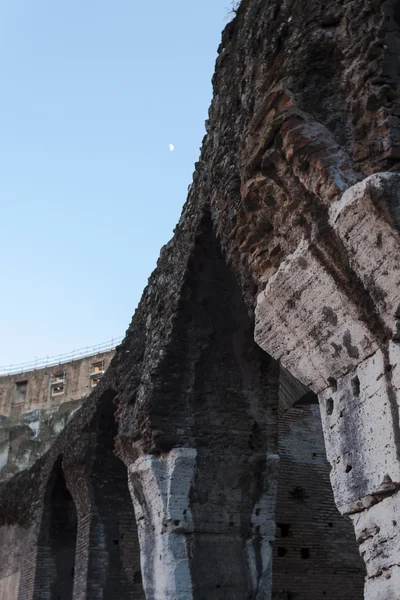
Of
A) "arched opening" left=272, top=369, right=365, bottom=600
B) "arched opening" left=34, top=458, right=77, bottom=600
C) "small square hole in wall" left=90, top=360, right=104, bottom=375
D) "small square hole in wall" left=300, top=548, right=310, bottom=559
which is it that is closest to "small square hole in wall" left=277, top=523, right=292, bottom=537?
"arched opening" left=272, top=369, right=365, bottom=600

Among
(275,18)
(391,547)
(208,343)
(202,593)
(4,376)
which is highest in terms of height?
(4,376)

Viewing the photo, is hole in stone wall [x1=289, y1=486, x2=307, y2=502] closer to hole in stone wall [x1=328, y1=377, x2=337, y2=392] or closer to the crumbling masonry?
the crumbling masonry

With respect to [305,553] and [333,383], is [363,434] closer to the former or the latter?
[333,383]

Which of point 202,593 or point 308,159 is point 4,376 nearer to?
point 202,593

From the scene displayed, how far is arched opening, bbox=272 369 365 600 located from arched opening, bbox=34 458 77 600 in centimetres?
317

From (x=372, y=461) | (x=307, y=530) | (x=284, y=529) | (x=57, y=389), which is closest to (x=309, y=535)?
Result: (x=307, y=530)

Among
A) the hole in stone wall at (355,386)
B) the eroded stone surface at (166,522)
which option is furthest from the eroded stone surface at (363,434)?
the eroded stone surface at (166,522)

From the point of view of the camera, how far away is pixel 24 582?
10.4m

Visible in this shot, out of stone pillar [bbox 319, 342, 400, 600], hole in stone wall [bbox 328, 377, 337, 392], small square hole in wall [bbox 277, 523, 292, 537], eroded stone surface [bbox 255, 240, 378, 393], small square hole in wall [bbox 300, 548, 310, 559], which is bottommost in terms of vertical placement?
stone pillar [bbox 319, 342, 400, 600]

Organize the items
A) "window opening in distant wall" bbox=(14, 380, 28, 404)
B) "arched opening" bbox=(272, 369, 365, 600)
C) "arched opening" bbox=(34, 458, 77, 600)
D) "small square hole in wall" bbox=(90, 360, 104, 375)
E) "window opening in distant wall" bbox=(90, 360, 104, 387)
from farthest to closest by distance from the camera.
→ 1. "window opening in distant wall" bbox=(14, 380, 28, 404)
2. "small square hole in wall" bbox=(90, 360, 104, 375)
3. "window opening in distant wall" bbox=(90, 360, 104, 387)
4. "arched opening" bbox=(34, 458, 77, 600)
5. "arched opening" bbox=(272, 369, 365, 600)

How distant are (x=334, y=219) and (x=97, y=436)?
617 centimetres

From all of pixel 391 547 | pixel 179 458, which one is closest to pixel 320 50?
pixel 391 547

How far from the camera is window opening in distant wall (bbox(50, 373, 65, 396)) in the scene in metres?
32.5

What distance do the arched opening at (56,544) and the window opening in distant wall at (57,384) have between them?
879 inches
